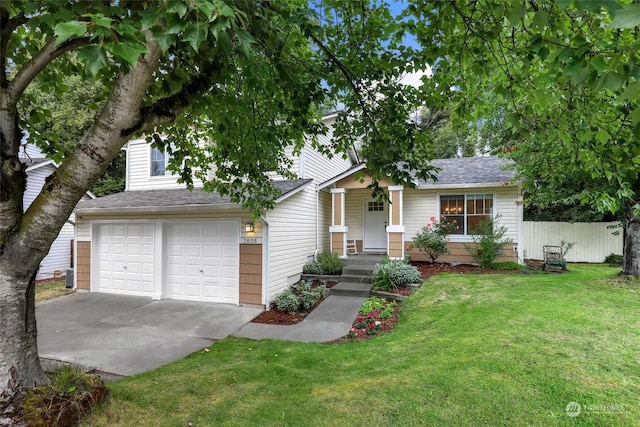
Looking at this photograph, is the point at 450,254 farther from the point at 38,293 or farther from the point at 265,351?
the point at 38,293

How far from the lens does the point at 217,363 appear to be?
4531 millimetres

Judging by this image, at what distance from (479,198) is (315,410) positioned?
1022cm

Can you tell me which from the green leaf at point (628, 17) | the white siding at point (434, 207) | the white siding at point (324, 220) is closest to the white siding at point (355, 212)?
the white siding at point (324, 220)

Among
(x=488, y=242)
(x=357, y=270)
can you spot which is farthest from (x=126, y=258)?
(x=488, y=242)

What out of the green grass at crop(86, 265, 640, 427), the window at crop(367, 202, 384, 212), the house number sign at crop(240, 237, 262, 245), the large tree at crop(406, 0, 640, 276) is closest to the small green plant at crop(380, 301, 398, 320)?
the green grass at crop(86, 265, 640, 427)

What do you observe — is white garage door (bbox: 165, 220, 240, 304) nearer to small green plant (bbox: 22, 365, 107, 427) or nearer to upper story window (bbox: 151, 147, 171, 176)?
upper story window (bbox: 151, 147, 171, 176)

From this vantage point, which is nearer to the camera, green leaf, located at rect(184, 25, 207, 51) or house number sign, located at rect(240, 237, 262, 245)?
green leaf, located at rect(184, 25, 207, 51)

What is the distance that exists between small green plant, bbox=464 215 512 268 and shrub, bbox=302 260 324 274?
16.4 feet

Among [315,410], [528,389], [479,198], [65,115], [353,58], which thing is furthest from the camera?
[65,115]

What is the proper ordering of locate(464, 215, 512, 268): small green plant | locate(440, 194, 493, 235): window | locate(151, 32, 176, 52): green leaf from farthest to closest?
locate(440, 194, 493, 235): window → locate(464, 215, 512, 268): small green plant → locate(151, 32, 176, 52): green leaf

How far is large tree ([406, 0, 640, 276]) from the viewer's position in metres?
1.54

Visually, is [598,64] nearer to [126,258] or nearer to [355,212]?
[126,258]

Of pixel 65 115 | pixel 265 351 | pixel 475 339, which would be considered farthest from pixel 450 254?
pixel 65 115

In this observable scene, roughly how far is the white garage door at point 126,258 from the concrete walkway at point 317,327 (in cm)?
418
